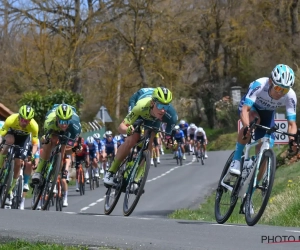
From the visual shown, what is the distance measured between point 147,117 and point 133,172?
77 centimetres

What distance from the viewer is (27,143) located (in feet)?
47.9

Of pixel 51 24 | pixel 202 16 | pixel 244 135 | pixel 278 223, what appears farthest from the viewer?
pixel 202 16

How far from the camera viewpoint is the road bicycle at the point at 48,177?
13.3m

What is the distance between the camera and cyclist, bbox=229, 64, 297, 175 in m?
9.22

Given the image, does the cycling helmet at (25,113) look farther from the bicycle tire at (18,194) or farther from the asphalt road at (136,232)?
the asphalt road at (136,232)

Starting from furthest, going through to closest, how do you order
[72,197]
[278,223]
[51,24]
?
[51,24] → [72,197] → [278,223]

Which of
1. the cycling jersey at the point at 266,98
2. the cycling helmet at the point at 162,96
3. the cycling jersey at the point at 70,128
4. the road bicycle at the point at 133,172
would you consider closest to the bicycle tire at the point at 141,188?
the road bicycle at the point at 133,172

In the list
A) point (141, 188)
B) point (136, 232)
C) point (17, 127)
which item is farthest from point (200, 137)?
point (136, 232)

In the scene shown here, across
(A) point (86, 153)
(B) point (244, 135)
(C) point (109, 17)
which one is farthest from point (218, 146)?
(B) point (244, 135)

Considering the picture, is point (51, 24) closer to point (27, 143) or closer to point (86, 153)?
point (86, 153)

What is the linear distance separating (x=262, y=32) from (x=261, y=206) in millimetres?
47080

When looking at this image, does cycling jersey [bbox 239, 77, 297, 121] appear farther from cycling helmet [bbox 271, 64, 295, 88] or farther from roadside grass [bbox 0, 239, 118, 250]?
roadside grass [bbox 0, 239, 118, 250]

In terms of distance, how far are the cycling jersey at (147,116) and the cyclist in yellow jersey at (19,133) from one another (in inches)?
125

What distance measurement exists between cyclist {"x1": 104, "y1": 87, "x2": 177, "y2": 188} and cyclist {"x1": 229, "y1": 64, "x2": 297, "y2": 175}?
1.46m
